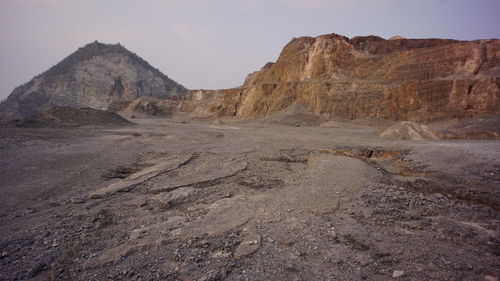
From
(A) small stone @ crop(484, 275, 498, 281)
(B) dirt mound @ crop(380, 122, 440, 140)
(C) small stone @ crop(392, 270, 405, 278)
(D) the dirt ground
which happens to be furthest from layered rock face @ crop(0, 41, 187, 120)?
(A) small stone @ crop(484, 275, 498, 281)

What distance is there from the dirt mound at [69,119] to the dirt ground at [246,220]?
10.7m

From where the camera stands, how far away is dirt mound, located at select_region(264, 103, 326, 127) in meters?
25.8

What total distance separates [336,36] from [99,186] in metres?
37.2

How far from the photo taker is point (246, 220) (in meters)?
3.77

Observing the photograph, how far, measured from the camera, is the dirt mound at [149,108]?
162 ft

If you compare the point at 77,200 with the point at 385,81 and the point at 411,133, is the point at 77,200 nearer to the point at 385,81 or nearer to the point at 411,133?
the point at 411,133

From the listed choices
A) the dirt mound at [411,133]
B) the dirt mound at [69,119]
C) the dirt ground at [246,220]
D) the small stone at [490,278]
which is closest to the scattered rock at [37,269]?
the dirt ground at [246,220]

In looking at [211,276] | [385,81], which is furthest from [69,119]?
[385,81]

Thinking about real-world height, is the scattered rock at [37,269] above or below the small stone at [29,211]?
below

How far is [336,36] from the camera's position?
113ft

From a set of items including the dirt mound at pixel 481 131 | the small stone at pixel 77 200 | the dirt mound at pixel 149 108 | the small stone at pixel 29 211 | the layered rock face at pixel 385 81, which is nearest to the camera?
the small stone at pixel 29 211

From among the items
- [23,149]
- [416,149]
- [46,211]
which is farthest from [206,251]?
[416,149]

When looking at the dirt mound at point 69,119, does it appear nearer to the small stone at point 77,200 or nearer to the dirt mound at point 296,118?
the small stone at point 77,200

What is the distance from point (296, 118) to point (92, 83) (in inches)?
2511
